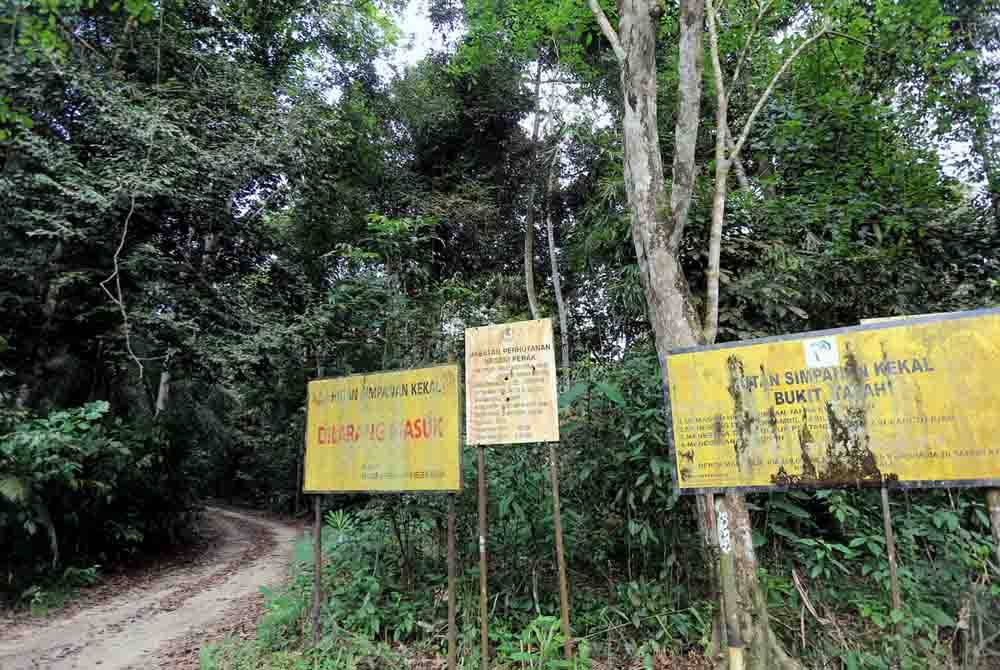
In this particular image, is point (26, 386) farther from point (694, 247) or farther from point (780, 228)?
point (780, 228)

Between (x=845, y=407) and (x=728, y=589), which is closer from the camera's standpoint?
(x=845, y=407)

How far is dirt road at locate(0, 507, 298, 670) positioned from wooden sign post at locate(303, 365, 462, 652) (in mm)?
2345

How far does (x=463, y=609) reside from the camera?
190 inches

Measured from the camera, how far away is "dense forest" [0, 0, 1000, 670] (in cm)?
456

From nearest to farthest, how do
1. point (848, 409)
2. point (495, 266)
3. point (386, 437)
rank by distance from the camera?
point (848, 409), point (386, 437), point (495, 266)

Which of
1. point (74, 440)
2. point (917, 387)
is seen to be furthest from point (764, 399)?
point (74, 440)

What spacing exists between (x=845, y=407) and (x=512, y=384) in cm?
206

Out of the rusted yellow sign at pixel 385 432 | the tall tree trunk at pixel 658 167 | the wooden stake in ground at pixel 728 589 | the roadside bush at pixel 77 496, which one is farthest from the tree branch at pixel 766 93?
the roadside bush at pixel 77 496

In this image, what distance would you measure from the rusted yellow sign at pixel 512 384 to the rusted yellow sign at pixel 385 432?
0.19 m

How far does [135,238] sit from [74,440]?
3485mm

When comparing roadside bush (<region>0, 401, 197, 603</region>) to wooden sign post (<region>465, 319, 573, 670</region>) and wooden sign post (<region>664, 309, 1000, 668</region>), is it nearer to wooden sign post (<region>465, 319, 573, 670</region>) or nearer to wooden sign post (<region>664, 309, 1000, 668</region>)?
wooden sign post (<region>465, 319, 573, 670</region>)

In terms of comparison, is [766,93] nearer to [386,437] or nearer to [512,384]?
[512,384]

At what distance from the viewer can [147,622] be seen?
668cm

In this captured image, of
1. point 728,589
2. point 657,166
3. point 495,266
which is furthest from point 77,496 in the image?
point 495,266
